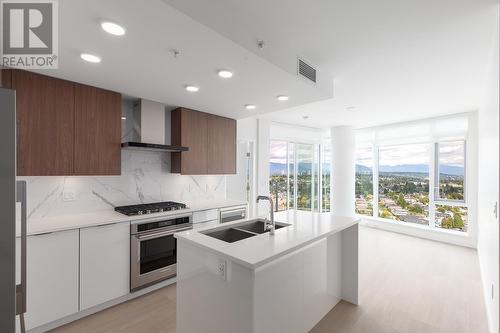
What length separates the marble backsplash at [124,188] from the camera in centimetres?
254

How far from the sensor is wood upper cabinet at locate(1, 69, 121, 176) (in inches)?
85.0

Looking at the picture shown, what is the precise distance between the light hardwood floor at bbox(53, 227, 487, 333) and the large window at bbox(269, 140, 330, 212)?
2514mm

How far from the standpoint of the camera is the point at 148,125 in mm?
3152

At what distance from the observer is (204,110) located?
362 cm

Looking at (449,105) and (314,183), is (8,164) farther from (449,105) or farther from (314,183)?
(314,183)

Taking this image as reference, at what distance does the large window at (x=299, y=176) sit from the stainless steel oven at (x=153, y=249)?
9.70 ft

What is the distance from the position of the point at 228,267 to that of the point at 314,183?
5721 mm

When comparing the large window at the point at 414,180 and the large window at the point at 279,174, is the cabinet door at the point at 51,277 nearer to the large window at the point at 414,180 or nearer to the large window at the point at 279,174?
the large window at the point at 279,174

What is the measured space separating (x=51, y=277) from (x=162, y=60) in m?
2.18

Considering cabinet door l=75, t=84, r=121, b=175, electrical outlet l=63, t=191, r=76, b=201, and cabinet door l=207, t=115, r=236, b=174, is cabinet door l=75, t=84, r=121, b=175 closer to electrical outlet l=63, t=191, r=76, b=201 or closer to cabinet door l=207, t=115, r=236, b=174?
electrical outlet l=63, t=191, r=76, b=201

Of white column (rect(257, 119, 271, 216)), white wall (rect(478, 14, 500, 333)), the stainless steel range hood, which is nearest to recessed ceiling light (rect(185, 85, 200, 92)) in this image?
the stainless steel range hood

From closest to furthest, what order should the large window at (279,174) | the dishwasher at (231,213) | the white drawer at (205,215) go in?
the white drawer at (205,215), the dishwasher at (231,213), the large window at (279,174)

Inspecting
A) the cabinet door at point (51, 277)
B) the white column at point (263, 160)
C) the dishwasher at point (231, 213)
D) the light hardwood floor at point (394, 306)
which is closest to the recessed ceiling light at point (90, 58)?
the cabinet door at point (51, 277)

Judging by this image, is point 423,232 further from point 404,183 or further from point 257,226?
point 257,226
